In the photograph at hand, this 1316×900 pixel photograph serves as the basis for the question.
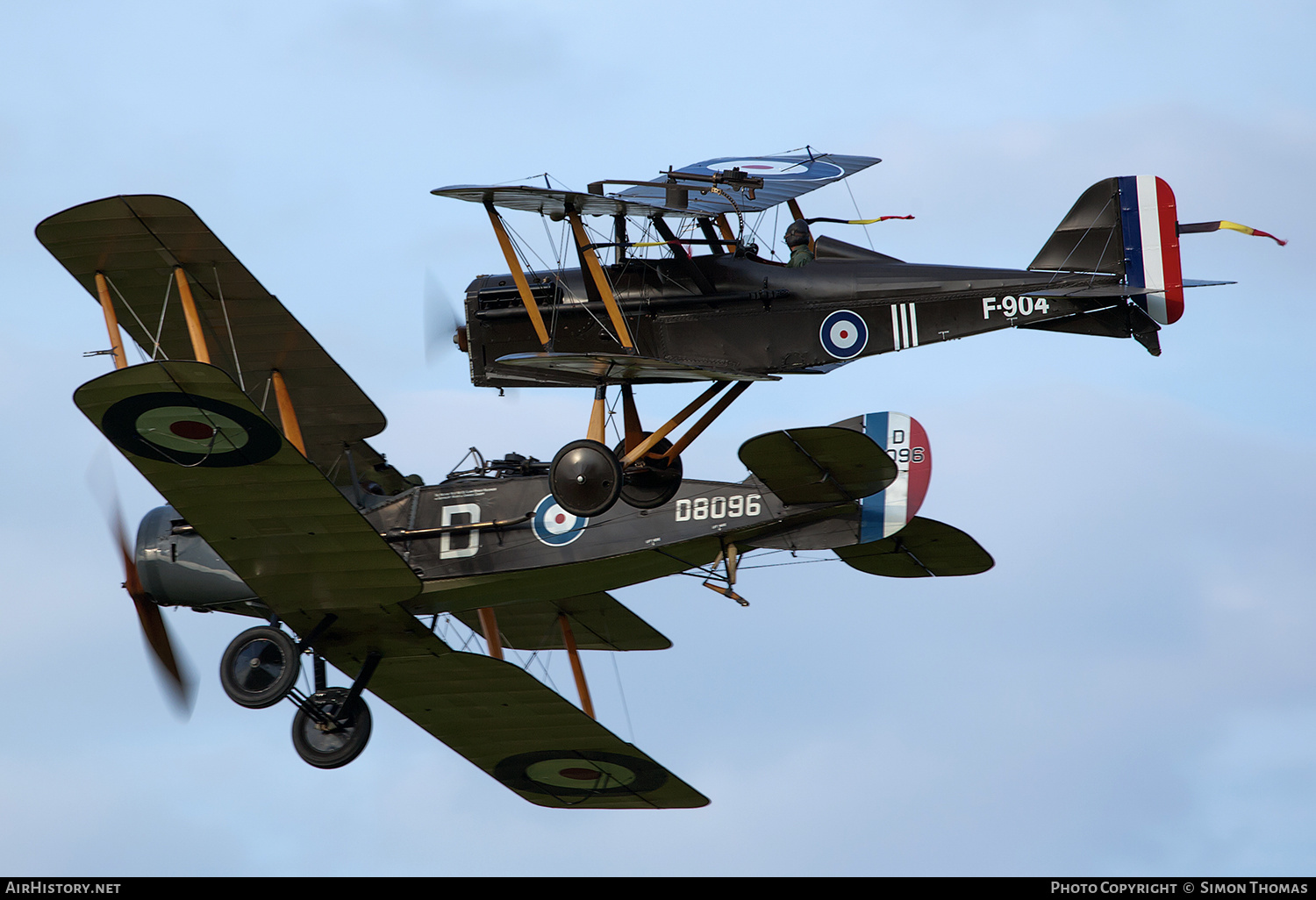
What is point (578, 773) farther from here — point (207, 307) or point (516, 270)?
point (516, 270)

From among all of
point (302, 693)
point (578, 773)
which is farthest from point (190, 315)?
point (578, 773)

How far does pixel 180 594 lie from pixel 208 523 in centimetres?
203

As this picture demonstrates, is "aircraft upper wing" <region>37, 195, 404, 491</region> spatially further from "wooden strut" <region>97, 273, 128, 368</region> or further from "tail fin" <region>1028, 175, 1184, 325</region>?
"tail fin" <region>1028, 175, 1184, 325</region>

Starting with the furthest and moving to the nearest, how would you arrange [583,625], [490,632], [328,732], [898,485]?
1. [583,625]
2. [490,632]
3. [328,732]
4. [898,485]

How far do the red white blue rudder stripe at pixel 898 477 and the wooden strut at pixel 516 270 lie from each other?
2.81m

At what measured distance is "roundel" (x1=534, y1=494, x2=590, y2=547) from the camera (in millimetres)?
16422

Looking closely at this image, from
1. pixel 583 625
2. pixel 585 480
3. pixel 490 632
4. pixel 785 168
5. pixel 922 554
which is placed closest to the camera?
pixel 585 480

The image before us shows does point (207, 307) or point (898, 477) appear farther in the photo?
point (207, 307)

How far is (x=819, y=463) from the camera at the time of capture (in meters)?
15.5

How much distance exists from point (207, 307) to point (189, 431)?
2.98 m

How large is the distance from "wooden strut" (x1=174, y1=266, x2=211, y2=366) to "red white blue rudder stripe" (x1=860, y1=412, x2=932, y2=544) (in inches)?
213

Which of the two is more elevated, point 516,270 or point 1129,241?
point 1129,241

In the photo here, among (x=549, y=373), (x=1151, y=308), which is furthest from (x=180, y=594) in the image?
(x=1151, y=308)
